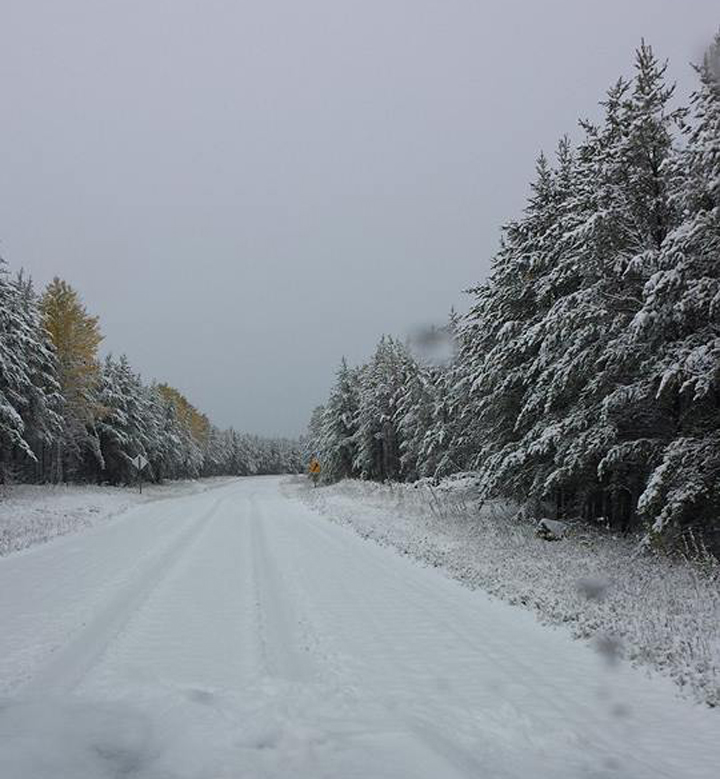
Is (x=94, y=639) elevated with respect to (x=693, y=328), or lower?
lower

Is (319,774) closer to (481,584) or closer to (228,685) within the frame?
(228,685)

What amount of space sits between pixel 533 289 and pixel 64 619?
1434cm

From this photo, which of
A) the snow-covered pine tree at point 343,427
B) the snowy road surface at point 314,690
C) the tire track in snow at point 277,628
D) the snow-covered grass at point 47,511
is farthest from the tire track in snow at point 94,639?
the snow-covered pine tree at point 343,427

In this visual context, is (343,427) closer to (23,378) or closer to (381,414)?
(381,414)

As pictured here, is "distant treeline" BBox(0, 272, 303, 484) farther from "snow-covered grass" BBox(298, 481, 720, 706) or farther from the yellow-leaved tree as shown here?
"snow-covered grass" BBox(298, 481, 720, 706)

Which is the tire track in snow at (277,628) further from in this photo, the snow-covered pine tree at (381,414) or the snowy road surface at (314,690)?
the snow-covered pine tree at (381,414)

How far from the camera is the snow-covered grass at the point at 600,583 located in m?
6.18

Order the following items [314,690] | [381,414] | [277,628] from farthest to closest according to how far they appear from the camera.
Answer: [381,414]
[277,628]
[314,690]

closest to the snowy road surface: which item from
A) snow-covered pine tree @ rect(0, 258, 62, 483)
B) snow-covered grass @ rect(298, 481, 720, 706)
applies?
snow-covered grass @ rect(298, 481, 720, 706)

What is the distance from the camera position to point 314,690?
16.9 ft

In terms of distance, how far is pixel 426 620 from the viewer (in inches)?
299

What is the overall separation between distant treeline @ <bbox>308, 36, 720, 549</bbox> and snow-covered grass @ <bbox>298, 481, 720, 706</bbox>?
1.03 metres

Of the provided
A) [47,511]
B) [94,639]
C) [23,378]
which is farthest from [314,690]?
[23,378]

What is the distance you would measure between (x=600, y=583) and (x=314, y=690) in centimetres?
584
